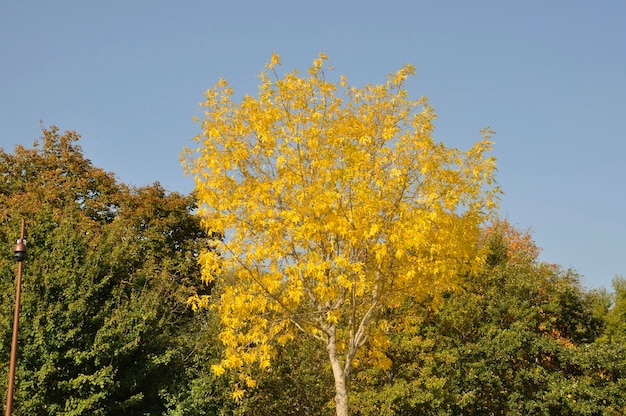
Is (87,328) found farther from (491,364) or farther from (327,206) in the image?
(491,364)

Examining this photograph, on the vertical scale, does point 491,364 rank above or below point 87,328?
below

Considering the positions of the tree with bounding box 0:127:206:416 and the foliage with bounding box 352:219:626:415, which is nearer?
the tree with bounding box 0:127:206:416

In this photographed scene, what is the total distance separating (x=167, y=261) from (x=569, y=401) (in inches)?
559

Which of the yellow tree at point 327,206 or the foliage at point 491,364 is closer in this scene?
the yellow tree at point 327,206

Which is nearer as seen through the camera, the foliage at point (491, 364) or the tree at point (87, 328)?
the tree at point (87, 328)

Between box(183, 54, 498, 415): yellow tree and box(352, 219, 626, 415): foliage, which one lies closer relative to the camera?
box(183, 54, 498, 415): yellow tree

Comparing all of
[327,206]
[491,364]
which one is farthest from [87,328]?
[491,364]

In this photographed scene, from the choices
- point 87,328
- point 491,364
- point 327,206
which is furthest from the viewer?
point 491,364

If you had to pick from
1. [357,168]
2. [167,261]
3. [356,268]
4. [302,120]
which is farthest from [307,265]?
[167,261]

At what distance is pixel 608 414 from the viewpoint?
22.4m

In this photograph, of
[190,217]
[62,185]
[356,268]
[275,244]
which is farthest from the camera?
[190,217]

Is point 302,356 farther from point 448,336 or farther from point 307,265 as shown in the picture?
point 307,265

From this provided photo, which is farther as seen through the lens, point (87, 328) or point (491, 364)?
point (491, 364)

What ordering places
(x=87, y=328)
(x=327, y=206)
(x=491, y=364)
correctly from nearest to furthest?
(x=327, y=206)
(x=87, y=328)
(x=491, y=364)
